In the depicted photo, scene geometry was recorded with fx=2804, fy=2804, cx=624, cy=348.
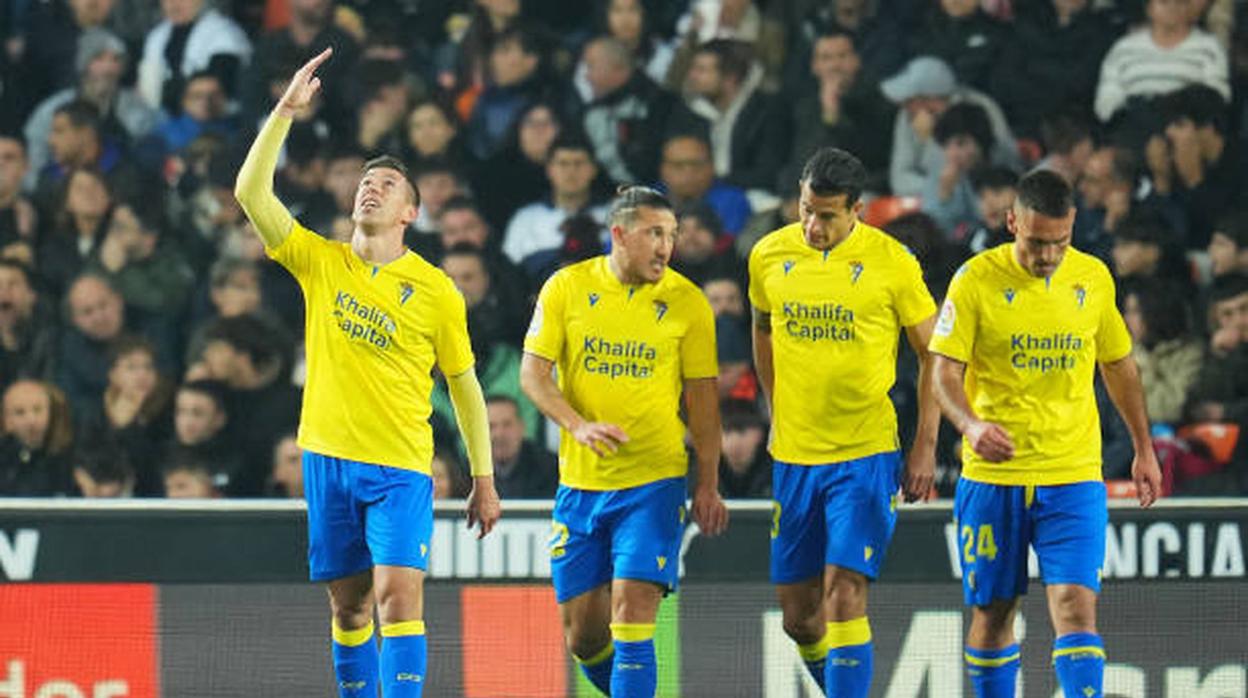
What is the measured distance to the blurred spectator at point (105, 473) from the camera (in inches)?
508

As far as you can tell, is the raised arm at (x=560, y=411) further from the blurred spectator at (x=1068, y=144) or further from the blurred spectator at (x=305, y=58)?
the blurred spectator at (x=305, y=58)

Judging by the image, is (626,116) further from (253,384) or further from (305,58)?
(253,384)

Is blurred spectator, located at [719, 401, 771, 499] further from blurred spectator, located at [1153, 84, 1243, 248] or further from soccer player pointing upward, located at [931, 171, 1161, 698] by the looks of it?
blurred spectator, located at [1153, 84, 1243, 248]

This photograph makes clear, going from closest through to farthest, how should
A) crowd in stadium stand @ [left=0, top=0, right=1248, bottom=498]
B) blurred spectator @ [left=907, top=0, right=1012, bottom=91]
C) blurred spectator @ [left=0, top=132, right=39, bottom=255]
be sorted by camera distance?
crowd in stadium stand @ [left=0, top=0, right=1248, bottom=498]
blurred spectator @ [left=907, top=0, right=1012, bottom=91]
blurred spectator @ [left=0, top=132, right=39, bottom=255]

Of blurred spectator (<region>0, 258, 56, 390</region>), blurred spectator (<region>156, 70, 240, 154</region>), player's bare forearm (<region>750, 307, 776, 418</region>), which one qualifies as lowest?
player's bare forearm (<region>750, 307, 776, 418</region>)

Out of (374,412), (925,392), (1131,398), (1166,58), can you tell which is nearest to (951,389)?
(925,392)

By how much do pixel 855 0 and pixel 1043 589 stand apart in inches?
181

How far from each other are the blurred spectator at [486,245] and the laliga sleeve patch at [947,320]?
12.6ft

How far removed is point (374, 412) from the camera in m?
9.65

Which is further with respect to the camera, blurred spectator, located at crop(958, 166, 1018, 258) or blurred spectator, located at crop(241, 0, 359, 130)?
blurred spectator, located at crop(241, 0, 359, 130)

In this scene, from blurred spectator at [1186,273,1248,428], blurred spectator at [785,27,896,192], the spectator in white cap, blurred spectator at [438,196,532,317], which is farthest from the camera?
blurred spectator at [785,27,896,192]

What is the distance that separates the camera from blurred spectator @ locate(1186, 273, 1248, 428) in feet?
41.0

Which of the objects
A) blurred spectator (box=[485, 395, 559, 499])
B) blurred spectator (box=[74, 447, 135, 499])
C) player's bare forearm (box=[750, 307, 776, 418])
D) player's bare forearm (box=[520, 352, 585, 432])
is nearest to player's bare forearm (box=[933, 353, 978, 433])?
player's bare forearm (box=[750, 307, 776, 418])

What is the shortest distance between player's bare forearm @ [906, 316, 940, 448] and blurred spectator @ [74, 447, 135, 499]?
4386 millimetres
